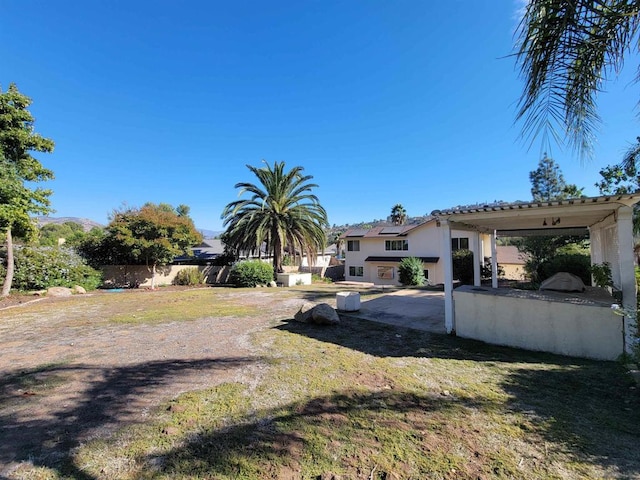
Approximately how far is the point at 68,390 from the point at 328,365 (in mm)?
3697

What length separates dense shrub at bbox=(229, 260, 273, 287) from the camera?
18.1m

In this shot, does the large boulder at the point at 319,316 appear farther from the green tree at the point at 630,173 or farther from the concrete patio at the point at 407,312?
the green tree at the point at 630,173

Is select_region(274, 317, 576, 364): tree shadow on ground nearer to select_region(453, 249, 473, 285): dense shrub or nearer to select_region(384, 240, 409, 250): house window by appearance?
select_region(453, 249, 473, 285): dense shrub

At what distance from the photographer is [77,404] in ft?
12.1

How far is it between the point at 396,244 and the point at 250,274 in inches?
664

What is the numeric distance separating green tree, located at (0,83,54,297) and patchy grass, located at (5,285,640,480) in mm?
13677

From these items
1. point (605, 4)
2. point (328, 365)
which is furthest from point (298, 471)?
point (605, 4)

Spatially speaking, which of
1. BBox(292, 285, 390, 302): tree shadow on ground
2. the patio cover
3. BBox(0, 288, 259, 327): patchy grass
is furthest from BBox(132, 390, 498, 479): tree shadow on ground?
BBox(292, 285, 390, 302): tree shadow on ground

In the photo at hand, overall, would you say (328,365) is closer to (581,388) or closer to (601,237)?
(581,388)

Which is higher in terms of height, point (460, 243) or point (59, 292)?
point (460, 243)

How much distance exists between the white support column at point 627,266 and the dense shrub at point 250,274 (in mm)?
15982

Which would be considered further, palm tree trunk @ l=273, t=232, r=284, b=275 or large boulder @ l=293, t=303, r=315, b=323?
palm tree trunk @ l=273, t=232, r=284, b=275

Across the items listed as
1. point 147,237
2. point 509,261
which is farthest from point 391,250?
point 147,237

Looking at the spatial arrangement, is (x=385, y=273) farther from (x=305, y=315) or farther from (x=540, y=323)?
(x=540, y=323)
